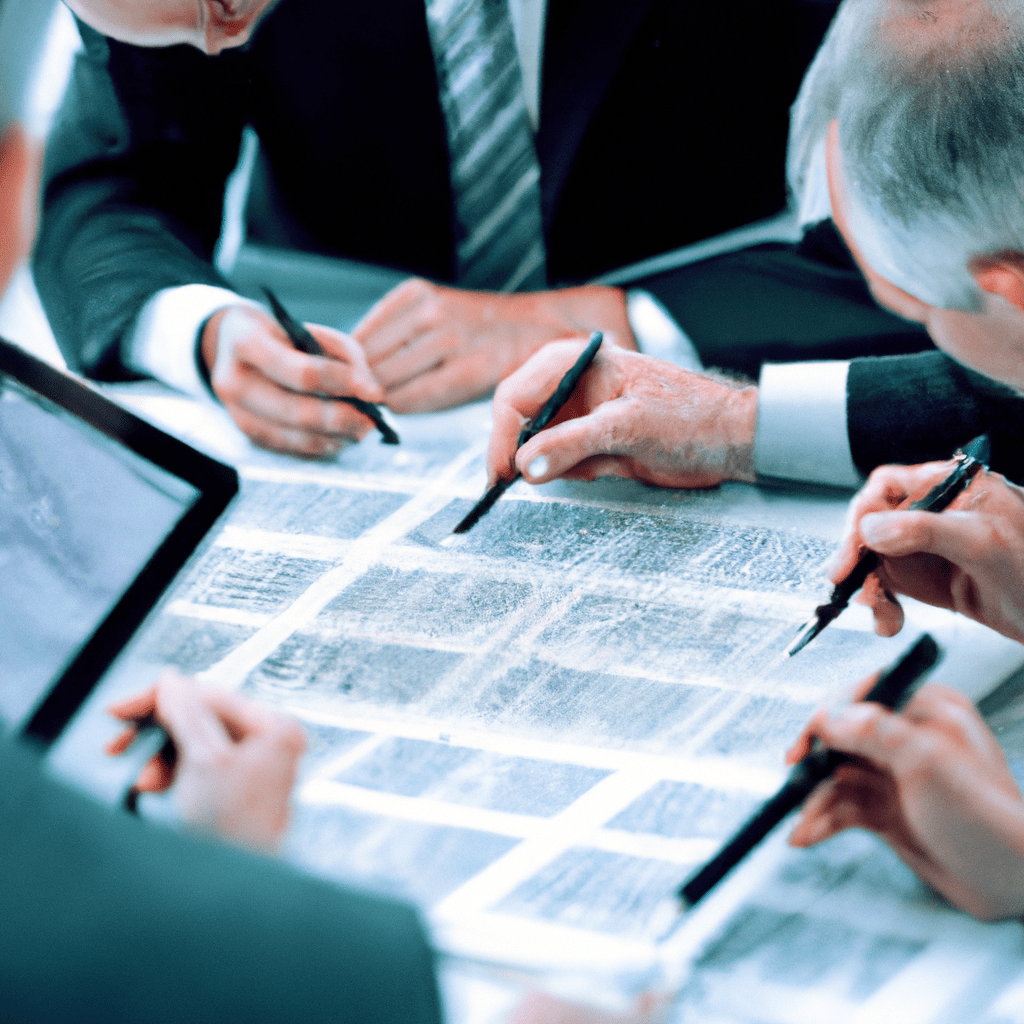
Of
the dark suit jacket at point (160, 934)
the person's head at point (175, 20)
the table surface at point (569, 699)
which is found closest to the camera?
the dark suit jacket at point (160, 934)

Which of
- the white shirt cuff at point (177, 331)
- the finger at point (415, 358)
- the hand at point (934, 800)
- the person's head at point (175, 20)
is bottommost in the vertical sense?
the hand at point (934, 800)

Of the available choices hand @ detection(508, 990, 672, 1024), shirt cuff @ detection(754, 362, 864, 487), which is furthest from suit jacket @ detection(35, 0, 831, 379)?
hand @ detection(508, 990, 672, 1024)

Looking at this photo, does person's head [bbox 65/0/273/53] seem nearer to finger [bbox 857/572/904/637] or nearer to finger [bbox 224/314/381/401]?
finger [bbox 224/314/381/401]

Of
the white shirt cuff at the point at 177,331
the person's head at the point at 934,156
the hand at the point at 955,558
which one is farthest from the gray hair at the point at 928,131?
Result: the white shirt cuff at the point at 177,331

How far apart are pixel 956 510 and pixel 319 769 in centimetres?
33

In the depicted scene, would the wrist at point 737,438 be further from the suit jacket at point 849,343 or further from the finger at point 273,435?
the finger at point 273,435

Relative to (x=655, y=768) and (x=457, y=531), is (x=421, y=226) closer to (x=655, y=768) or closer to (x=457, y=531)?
(x=457, y=531)

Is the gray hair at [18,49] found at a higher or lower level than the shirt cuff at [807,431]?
higher

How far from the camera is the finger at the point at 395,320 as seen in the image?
0.50 m

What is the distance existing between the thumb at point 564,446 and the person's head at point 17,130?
26 centimetres

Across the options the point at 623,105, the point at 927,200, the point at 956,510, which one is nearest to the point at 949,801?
the point at 956,510

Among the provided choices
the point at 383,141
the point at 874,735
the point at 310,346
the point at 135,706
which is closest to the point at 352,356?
the point at 310,346

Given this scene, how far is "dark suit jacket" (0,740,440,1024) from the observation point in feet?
0.65

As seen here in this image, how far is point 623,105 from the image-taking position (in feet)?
1.56
